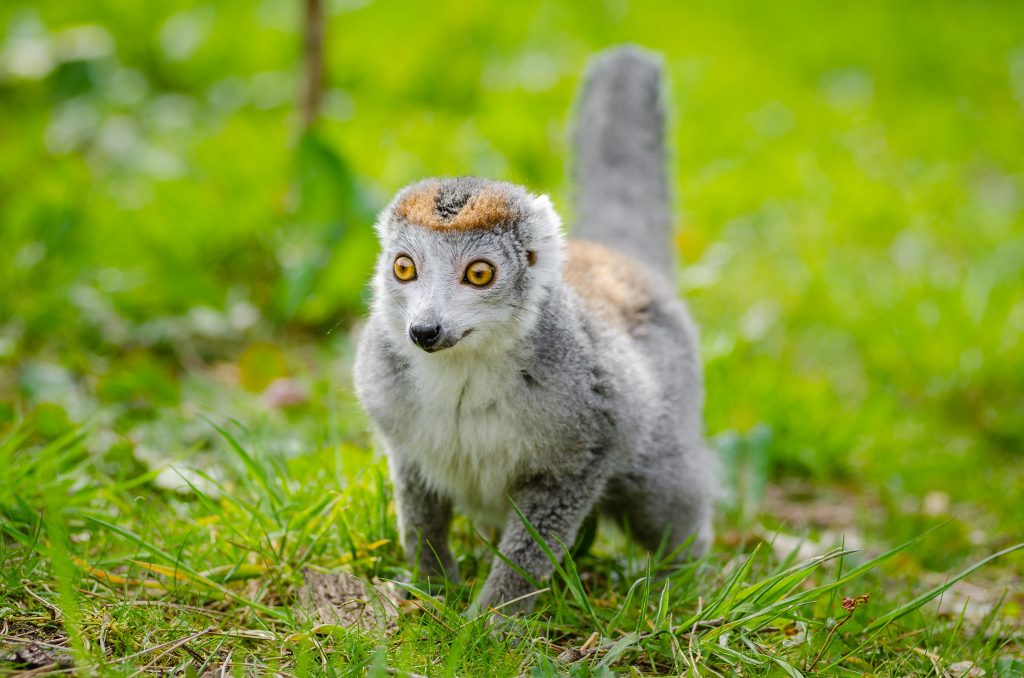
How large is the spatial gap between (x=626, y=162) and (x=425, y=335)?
2.29 metres

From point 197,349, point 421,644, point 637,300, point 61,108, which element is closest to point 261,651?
point 421,644

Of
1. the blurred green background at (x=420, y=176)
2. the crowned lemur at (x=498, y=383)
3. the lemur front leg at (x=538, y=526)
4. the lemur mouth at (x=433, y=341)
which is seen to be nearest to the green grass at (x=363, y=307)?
the blurred green background at (x=420, y=176)

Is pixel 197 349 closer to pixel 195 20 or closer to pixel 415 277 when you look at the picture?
pixel 415 277

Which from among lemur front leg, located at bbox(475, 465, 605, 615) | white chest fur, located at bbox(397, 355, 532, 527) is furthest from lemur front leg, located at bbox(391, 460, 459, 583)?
lemur front leg, located at bbox(475, 465, 605, 615)

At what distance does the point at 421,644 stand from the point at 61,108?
556cm

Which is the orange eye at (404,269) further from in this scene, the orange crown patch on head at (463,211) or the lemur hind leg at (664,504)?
the lemur hind leg at (664,504)

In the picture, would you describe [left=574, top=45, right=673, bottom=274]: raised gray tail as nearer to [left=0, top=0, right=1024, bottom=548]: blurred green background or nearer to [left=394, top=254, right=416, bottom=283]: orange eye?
[left=0, top=0, right=1024, bottom=548]: blurred green background

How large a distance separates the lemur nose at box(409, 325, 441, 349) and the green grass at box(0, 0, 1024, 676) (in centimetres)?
78

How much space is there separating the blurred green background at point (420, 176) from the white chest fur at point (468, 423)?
0.43m

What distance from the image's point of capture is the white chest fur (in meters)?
3.23

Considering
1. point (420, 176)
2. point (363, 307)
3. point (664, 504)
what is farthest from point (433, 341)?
point (363, 307)

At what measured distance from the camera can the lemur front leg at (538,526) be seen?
321 cm

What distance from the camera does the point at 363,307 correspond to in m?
5.09

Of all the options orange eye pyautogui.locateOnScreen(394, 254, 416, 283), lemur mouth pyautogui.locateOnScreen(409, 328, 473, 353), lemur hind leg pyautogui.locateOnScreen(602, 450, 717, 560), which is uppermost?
orange eye pyautogui.locateOnScreen(394, 254, 416, 283)
